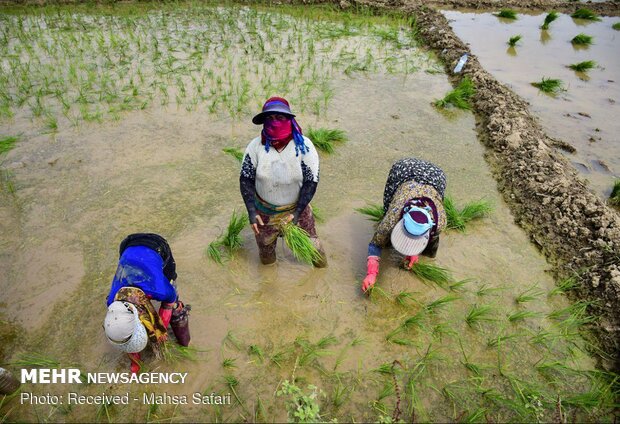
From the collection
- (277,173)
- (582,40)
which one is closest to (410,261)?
(277,173)

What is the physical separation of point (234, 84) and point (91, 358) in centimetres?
439

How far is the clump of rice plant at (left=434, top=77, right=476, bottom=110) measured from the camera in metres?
5.47

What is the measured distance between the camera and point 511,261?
3.25 m

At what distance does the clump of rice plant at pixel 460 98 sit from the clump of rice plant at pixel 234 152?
10.00 feet

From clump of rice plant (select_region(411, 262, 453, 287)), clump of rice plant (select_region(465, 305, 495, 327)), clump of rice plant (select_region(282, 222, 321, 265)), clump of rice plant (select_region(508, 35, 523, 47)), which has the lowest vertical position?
clump of rice plant (select_region(465, 305, 495, 327))

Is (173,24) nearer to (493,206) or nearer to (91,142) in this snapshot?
(91,142)

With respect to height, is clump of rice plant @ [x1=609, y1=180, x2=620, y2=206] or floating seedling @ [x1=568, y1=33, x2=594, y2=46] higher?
floating seedling @ [x1=568, y1=33, x2=594, y2=46]

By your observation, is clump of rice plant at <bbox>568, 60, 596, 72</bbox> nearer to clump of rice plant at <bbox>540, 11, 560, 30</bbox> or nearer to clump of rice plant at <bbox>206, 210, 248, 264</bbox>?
clump of rice plant at <bbox>540, 11, 560, 30</bbox>

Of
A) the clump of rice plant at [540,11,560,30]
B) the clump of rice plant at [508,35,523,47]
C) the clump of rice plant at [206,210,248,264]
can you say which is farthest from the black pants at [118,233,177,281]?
the clump of rice plant at [540,11,560,30]

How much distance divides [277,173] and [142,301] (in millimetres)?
1119

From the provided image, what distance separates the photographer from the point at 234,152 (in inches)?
165

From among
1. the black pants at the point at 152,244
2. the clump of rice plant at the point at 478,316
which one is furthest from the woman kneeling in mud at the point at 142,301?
the clump of rice plant at the point at 478,316

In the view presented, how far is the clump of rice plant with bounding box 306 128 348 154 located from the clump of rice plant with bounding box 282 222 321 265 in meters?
1.87

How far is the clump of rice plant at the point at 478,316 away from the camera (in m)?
2.69
